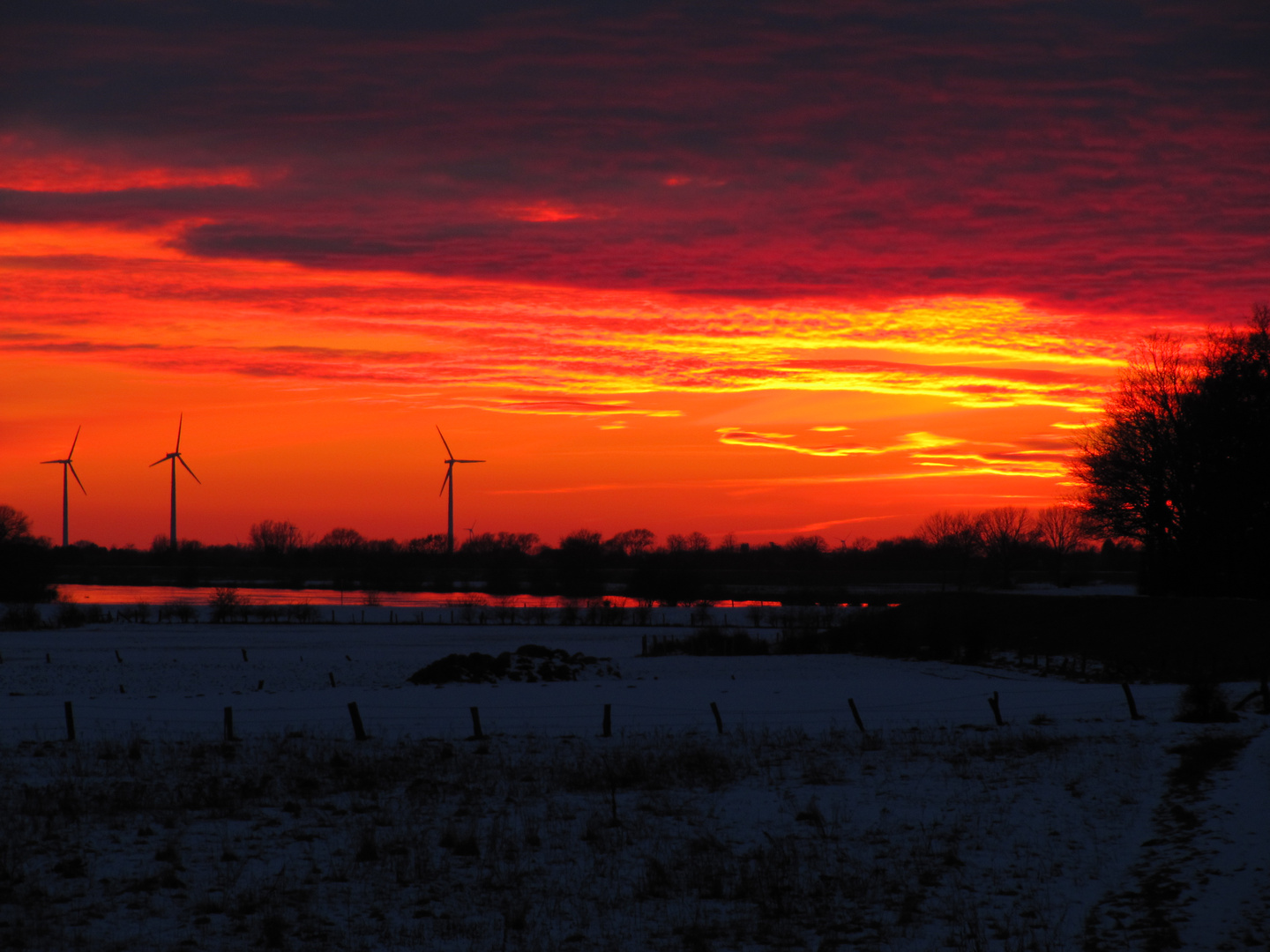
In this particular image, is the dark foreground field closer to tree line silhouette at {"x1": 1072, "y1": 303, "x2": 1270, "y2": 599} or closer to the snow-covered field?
the snow-covered field

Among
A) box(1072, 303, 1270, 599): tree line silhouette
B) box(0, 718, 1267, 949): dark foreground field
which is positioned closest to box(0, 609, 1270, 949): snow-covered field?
box(0, 718, 1267, 949): dark foreground field

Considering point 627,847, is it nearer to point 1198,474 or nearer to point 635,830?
point 635,830

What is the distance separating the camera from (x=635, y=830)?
61.4 ft

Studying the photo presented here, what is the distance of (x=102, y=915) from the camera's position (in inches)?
534

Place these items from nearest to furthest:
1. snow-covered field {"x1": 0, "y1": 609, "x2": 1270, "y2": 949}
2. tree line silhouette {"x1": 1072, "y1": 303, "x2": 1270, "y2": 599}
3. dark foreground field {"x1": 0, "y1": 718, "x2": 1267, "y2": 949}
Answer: dark foreground field {"x1": 0, "y1": 718, "x2": 1267, "y2": 949} < snow-covered field {"x1": 0, "y1": 609, "x2": 1270, "y2": 949} < tree line silhouette {"x1": 1072, "y1": 303, "x2": 1270, "y2": 599}

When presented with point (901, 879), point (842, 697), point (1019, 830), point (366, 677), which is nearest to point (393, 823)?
point (901, 879)

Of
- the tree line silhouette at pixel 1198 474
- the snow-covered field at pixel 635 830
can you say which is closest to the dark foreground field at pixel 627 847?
the snow-covered field at pixel 635 830

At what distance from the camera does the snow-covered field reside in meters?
13.5

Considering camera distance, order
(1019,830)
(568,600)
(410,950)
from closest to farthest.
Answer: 1. (410,950)
2. (1019,830)
3. (568,600)

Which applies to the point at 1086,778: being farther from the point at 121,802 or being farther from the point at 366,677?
the point at 366,677

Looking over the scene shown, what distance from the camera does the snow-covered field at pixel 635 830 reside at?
1346cm

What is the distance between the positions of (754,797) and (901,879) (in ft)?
20.0

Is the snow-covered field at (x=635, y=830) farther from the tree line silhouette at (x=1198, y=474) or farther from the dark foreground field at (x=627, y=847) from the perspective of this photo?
the tree line silhouette at (x=1198, y=474)

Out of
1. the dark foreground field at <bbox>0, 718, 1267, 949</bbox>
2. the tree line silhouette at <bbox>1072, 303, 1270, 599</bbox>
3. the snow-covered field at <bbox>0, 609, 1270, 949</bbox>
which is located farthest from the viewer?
the tree line silhouette at <bbox>1072, 303, 1270, 599</bbox>
